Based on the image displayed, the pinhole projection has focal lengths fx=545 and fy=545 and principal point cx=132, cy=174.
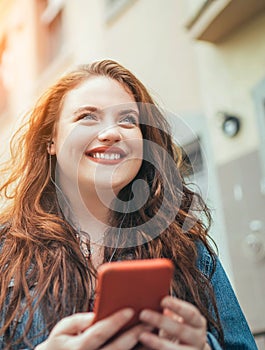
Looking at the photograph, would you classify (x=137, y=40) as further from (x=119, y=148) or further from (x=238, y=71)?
(x=119, y=148)

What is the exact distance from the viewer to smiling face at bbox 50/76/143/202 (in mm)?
690

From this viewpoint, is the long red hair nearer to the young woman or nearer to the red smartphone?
the young woman

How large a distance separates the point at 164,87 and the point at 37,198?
163cm

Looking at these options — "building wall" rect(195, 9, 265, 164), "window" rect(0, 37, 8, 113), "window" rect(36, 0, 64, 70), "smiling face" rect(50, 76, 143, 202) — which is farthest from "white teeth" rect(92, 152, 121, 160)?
"window" rect(0, 37, 8, 113)

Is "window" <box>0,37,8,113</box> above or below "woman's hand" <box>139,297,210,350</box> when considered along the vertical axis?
above

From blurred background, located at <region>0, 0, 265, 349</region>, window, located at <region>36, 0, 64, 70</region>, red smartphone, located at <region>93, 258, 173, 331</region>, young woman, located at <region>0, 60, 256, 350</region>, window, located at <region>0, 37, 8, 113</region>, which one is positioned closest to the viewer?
red smartphone, located at <region>93, 258, 173, 331</region>

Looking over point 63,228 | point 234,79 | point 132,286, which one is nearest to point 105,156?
point 63,228

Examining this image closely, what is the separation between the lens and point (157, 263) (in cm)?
48

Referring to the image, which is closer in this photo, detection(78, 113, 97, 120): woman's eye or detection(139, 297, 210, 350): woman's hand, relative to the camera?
detection(139, 297, 210, 350): woman's hand

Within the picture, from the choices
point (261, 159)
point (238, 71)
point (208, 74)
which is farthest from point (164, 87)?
point (261, 159)

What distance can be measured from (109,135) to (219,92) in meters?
1.45

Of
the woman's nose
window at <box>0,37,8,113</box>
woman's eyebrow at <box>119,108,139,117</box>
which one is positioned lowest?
the woman's nose

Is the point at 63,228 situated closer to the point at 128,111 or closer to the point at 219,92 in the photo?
the point at 128,111

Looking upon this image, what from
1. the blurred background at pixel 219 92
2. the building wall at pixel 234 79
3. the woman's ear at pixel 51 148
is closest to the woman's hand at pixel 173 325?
the woman's ear at pixel 51 148
